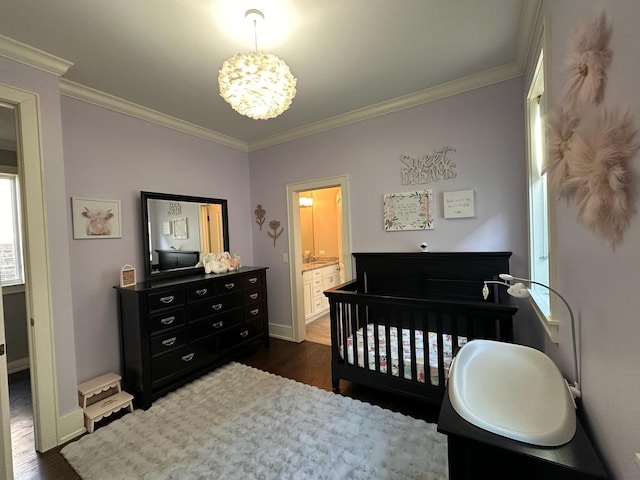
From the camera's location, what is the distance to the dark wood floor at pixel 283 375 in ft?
5.52

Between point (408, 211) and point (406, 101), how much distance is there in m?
1.08

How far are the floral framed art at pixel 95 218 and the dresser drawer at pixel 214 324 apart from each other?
1.10 metres

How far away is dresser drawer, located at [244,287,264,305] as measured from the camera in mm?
3147

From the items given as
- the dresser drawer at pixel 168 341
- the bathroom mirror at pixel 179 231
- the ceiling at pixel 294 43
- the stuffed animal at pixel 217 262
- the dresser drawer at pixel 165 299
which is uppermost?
the ceiling at pixel 294 43

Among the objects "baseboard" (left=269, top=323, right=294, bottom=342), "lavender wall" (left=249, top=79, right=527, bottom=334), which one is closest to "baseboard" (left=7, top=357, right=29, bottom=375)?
"baseboard" (left=269, top=323, right=294, bottom=342)

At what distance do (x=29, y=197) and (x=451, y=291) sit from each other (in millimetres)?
3271

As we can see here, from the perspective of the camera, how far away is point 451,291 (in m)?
2.58

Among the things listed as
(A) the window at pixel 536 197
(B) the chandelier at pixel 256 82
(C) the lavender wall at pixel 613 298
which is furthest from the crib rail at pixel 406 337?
(B) the chandelier at pixel 256 82

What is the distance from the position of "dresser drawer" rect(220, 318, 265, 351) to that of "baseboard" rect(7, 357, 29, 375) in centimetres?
221

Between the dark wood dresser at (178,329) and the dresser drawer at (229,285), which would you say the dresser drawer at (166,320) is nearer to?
the dark wood dresser at (178,329)

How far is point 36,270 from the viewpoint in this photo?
71.0 inches

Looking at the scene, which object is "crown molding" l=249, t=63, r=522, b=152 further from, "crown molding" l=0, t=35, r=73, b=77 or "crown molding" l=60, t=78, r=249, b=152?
"crown molding" l=0, t=35, r=73, b=77

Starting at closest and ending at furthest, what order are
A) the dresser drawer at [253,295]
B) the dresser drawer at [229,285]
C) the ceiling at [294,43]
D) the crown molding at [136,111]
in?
1. the ceiling at [294,43]
2. the crown molding at [136,111]
3. the dresser drawer at [229,285]
4. the dresser drawer at [253,295]

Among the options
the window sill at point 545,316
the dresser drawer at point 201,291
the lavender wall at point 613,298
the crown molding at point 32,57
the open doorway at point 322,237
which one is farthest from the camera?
the open doorway at point 322,237
